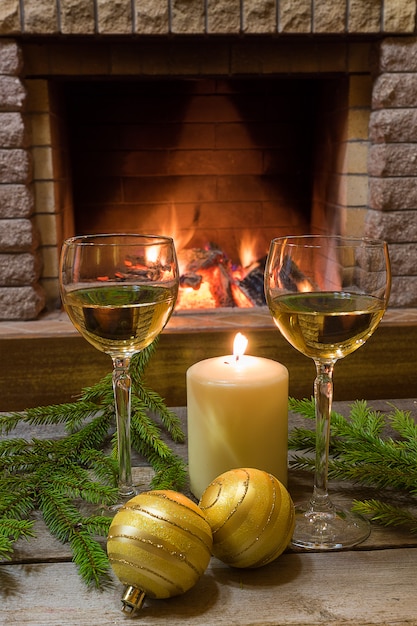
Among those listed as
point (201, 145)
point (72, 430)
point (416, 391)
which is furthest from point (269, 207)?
point (72, 430)

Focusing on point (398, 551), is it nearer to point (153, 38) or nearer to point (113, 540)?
point (113, 540)

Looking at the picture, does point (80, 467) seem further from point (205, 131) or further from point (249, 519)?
point (205, 131)

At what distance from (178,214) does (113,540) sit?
2139mm

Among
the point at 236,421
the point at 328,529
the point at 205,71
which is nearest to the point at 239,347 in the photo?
the point at 236,421

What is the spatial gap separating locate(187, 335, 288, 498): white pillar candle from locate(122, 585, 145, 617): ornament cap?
0.18 meters

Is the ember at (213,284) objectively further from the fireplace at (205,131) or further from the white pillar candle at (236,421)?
the white pillar candle at (236,421)

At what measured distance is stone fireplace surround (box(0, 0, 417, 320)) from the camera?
6.29 feet

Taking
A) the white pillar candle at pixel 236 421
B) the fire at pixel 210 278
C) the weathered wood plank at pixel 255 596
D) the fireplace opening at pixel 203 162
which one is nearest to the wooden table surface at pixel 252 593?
the weathered wood plank at pixel 255 596

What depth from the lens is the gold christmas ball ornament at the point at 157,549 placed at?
1.62 ft

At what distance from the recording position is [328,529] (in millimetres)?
615

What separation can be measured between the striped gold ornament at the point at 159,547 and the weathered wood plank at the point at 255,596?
2cm

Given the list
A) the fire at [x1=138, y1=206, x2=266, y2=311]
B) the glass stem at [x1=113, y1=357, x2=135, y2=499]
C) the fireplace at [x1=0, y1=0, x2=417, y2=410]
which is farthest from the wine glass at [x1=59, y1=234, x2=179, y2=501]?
the fire at [x1=138, y1=206, x2=266, y2=311]

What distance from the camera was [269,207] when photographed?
2654mm

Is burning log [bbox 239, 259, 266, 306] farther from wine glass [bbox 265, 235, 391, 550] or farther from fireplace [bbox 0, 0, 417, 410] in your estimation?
wine glass [bbox 265, 235, 391, 550]
